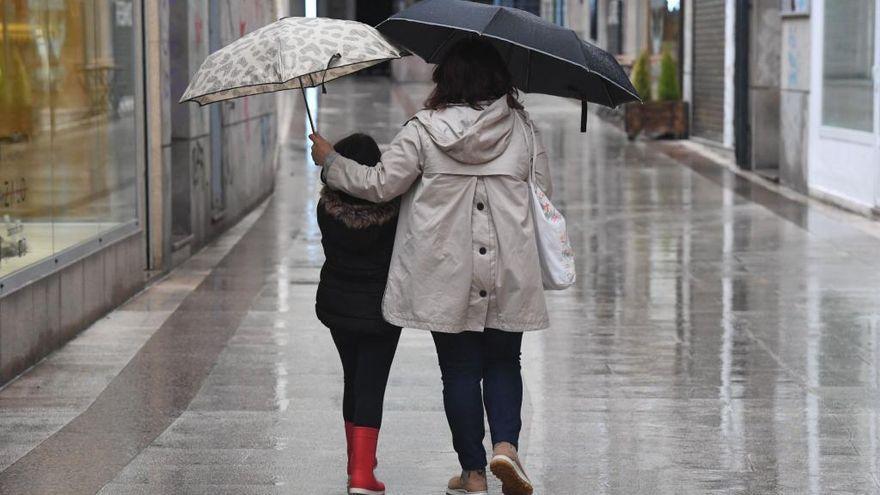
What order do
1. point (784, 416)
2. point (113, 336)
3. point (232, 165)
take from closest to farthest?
point (784, 416) → point (113, 336) → point (232, 165)

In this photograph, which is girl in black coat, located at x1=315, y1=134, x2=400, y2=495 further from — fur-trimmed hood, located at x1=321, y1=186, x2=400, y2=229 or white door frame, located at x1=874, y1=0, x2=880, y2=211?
white door frame, located at x1=874, y1=0, x2=880, y2=211

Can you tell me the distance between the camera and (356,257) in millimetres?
5164

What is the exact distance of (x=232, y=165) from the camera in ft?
45.5

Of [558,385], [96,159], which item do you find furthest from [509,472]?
[96,159]

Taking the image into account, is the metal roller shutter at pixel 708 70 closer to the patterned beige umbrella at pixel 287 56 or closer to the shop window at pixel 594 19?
the shop window at pixel 594 19

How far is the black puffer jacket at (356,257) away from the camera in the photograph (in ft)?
16.8

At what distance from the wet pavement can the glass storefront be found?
625 millimetres

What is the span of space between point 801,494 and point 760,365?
7.66 feet

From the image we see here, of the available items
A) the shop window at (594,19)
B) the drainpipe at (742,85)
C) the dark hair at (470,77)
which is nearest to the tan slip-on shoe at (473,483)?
the dark hair at (470,77)

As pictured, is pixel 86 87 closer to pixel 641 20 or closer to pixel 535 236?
pixel 535 236

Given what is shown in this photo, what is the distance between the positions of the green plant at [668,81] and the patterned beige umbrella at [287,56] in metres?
20.3

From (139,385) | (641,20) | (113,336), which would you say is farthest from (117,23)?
(641,20)

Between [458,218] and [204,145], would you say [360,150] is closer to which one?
[458,218]

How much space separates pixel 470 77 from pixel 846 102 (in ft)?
36.2
